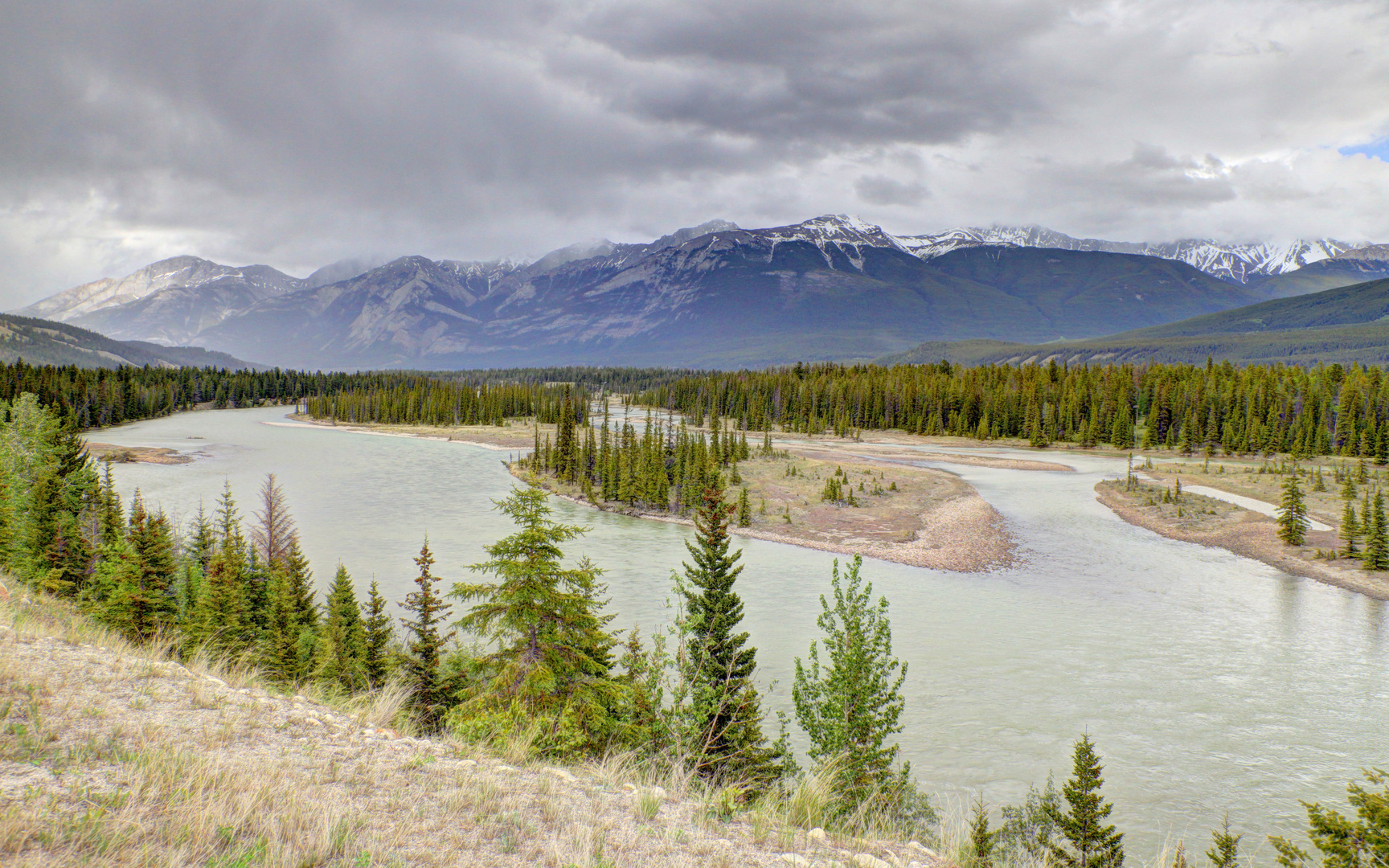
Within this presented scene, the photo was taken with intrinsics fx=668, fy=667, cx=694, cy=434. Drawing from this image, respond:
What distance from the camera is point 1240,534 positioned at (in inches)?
1784

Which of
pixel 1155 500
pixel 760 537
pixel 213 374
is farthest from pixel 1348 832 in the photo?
pixel 213 374

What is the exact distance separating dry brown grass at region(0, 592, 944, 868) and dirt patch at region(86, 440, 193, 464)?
8226 cm

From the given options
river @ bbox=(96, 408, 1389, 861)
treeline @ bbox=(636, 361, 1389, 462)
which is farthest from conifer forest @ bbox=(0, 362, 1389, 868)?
treeline @ bbox=(636, 361, 1389, 462)

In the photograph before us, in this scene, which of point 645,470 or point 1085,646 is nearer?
point 1085,646

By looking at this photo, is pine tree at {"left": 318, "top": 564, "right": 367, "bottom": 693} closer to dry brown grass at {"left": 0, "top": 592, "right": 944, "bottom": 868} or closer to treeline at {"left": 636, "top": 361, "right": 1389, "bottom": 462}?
dry brown grass at {"left": 0, "top": 592, "right": 944, "bottom": 868}

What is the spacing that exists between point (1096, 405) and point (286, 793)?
12299cm

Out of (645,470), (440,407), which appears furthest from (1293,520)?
(440,407)

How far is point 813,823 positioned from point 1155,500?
2353 inches

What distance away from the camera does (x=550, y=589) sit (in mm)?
15617

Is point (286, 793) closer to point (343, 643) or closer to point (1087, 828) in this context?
point (1087, 828)

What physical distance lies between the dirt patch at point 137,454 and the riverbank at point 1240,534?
97.2 meters

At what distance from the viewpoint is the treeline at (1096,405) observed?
89.8m

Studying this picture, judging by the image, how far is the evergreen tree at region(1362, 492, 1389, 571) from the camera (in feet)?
116

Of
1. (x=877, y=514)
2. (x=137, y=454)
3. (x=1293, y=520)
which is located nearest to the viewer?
(x=1293, y=520)
